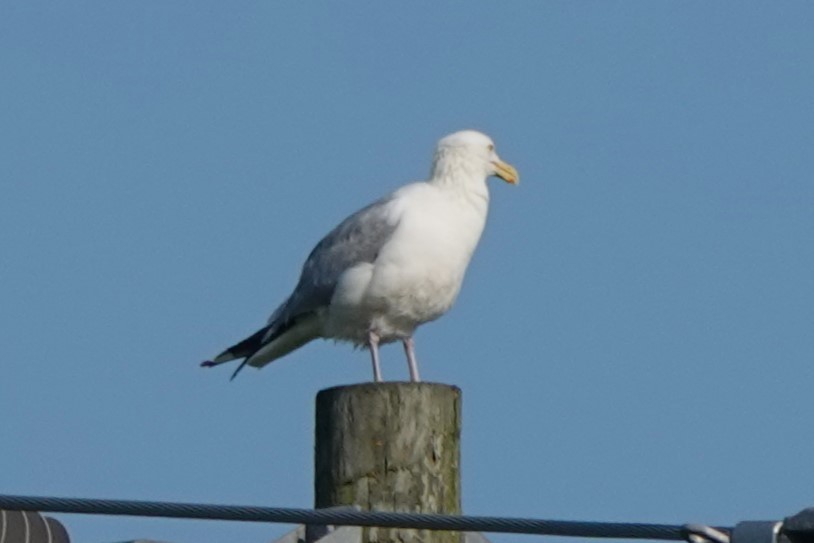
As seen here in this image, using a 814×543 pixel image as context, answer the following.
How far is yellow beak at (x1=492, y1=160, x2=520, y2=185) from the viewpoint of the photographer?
13.2 metres

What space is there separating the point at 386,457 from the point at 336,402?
1.19ft

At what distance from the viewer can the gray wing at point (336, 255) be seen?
1248 cm

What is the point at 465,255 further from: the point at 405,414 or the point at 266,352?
the point at 405,414

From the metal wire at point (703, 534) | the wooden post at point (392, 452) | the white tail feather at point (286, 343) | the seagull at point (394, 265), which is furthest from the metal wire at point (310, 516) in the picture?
the white tail feather at point (286, 343)

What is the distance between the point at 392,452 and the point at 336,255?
17.1 ft

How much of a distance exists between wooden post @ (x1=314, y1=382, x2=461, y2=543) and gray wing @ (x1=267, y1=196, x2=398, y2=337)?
4.63 metres

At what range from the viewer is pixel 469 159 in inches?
510

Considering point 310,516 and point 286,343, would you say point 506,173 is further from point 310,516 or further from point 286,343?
point 310,516

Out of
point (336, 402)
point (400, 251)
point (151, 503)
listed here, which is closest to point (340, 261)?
point (400, 251)

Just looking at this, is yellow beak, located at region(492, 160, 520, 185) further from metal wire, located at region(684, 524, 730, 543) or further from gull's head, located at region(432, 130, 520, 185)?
metal wire, located at region(684, 524, 730, 543)

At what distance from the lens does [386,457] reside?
24.7 ft

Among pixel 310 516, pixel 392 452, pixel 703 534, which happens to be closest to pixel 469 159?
pixel 392 452

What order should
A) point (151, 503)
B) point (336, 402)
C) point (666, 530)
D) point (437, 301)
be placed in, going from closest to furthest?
point (666, 530)
point (151, 503)
point (336, 402)
point (437, 301)

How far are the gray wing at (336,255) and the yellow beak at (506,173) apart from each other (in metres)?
0.68
